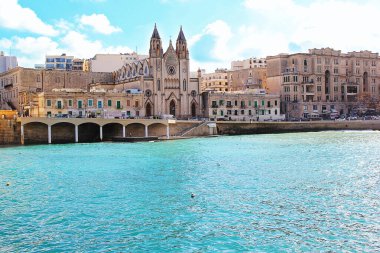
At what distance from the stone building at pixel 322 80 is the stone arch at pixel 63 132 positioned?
61.4m

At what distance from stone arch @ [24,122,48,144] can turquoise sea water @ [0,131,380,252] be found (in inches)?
1033

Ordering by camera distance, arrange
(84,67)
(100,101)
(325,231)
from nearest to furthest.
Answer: (325,231) → (100,101) → (84,67)

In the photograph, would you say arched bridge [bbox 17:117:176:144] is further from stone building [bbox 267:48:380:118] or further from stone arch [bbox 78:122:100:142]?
stone building [bbox 267:48:380:118]

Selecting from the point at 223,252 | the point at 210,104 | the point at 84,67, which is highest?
the point at 84,67

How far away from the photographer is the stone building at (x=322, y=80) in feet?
419

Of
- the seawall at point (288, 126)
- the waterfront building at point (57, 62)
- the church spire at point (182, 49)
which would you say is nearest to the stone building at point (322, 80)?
the seawall at point (288, 126)

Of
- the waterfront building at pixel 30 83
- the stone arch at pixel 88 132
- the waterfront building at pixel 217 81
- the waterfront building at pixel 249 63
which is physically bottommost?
the stone arch at pixel 88 132

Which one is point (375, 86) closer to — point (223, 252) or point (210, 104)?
point (210, 104)

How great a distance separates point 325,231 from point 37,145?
201 ft

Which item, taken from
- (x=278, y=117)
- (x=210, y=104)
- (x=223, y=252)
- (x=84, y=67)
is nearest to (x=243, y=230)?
(x=223, y=252)

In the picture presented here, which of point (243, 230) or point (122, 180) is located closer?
point (243, 230)

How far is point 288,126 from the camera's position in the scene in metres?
108

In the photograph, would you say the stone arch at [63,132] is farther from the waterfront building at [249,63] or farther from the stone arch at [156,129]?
the waterfront building at [249,63]

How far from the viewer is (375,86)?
142m
